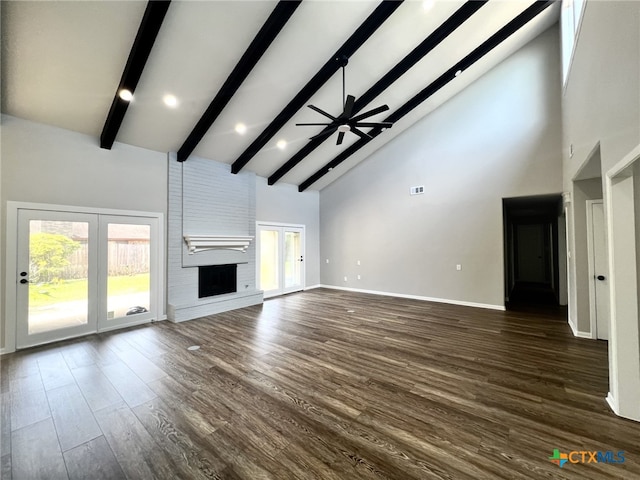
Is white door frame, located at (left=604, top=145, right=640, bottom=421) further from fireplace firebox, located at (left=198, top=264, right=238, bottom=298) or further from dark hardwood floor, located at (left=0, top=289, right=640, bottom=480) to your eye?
fireplace firebox, located at (left=198, top=264, right=238, bottom=298)

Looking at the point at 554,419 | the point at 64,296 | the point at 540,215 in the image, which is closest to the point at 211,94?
the point at 64,296

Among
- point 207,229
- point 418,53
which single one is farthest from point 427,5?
point 207,229

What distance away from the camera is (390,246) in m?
6.84

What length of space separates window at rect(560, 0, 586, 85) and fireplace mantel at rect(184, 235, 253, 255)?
21.8ft

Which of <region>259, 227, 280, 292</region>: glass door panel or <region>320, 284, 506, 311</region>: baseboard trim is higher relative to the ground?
<region>259, 227, 280, 292</region>: glass door panel

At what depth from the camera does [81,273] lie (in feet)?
13.3

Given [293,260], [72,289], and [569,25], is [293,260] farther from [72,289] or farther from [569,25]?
[569,25]

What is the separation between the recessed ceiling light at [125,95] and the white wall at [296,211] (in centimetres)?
348

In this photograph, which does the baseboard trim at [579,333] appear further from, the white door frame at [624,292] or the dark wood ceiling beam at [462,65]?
the dark wood ceiling beam at [462,65]

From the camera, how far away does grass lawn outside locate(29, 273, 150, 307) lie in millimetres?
3699

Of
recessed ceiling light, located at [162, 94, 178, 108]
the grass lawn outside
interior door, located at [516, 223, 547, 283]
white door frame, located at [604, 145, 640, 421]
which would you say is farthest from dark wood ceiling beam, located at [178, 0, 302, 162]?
interior door, located at [516, 223, 547, 283]

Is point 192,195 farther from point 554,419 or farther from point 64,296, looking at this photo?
point 554,419

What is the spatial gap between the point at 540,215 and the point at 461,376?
8.12m

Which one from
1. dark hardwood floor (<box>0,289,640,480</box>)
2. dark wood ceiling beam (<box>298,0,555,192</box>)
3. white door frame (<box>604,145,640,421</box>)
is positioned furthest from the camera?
dark wood ceiling beam (<box>298,0,555,192</box>)
